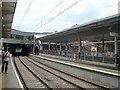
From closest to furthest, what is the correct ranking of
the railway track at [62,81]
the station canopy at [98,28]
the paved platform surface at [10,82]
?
the paved platform surface at [10,82] < the railway track at [62,81] < the station canopy at [98,28]

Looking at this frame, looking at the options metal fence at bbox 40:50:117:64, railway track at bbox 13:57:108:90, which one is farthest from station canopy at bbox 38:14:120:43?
railway track at bbox 13:57:108:90

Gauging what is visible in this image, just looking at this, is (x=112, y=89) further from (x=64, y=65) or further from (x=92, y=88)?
(x=64, y=65)

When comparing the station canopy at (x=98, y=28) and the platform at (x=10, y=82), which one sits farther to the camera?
the station canopy at (x=98, y=28)

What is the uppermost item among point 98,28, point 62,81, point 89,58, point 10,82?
point 98,28

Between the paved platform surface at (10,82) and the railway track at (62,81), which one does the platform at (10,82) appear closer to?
the paved platform surface at (10,82)

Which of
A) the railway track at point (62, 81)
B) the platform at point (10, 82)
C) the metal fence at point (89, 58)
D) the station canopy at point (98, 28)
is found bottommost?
the railway track at point (62, 81)

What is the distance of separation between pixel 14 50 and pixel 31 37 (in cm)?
677

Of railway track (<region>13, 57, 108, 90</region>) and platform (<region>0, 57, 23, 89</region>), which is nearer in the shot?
platform (<region>0, 57, 23, 89</region>)

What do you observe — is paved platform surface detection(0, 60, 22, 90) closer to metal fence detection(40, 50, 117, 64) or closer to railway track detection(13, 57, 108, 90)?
railway track detection(13, 57, 108, 90)

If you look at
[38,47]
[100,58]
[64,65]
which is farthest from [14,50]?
[100,58]

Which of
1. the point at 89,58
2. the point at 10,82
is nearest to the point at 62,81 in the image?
the point at 10,82

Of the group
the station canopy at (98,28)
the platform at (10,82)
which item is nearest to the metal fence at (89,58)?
the station canopy at (98,28)

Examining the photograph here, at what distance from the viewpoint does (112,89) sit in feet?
25.5

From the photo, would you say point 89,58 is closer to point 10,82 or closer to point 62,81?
point 62,81
